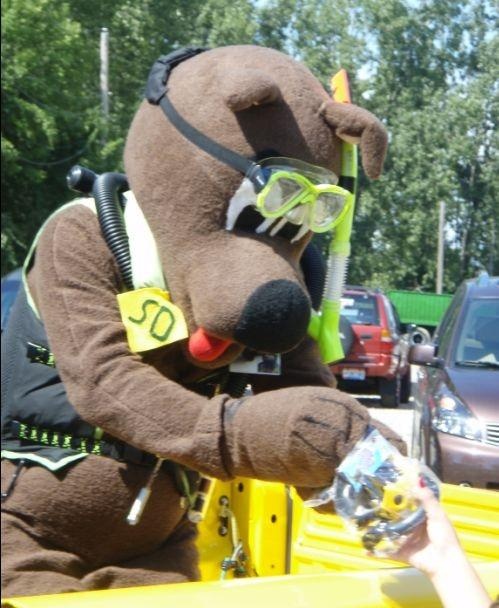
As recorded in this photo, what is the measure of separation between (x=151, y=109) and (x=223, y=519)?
118cm

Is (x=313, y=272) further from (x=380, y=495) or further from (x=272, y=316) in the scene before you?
(x=380, y=495)

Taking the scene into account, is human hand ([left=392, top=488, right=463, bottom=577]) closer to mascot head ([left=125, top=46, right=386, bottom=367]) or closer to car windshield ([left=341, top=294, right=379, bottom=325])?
mascot head ([left=125, top=46, right=386, bottom=367])

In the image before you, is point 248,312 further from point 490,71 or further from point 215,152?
point 490,71

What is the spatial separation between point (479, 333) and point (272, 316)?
3346mm

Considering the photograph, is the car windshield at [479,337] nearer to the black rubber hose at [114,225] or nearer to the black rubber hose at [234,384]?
the black rubber hose at [234,384]

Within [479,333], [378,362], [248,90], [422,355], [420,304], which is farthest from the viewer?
[378,362]

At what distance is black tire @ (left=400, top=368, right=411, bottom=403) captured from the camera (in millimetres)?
6203

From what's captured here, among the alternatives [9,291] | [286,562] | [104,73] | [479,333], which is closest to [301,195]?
[286,562]

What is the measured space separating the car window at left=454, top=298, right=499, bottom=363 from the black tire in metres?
0.87

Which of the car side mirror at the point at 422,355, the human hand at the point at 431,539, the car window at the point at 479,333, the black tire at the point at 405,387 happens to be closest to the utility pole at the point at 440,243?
the human hand at the point at 431,539

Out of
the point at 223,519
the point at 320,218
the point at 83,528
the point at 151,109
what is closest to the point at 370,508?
the point at 320,218

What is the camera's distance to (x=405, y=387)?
6.55m

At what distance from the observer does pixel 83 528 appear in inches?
87.2

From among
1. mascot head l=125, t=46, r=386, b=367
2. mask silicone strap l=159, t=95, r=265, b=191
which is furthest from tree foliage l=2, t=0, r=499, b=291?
mask silicone strap l=159, t=95, r=265, b=191
